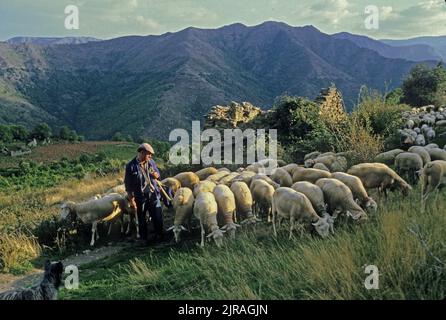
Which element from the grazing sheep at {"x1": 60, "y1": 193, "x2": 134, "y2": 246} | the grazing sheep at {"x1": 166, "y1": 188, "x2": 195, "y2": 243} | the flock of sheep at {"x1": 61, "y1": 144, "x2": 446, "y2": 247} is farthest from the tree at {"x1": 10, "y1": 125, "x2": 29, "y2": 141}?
the grazing sheep at {"x1": 166, "y1": 188, "x2": 195, "y2": 243}

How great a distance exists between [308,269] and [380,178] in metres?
5.10

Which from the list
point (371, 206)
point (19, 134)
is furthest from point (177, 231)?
point (19, 134)

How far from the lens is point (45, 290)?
20.0 feet

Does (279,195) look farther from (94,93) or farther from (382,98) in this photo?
(94,93)

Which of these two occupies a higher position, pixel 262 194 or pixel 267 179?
pixel 267 179

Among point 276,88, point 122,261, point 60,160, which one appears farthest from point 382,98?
point 276,88

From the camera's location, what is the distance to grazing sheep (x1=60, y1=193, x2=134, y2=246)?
36.0ft

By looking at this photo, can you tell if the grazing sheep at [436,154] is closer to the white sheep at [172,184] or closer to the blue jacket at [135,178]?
the white sheep at [172,184]

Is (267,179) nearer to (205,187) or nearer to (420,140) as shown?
(205,187)

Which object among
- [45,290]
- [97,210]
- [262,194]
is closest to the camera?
[45,290]

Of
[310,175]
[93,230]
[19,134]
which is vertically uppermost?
[310,175]

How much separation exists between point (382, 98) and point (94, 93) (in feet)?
392

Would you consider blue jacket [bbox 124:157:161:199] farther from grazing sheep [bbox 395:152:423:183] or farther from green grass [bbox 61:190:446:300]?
grazing sheep [bbox 395:152:423:183]

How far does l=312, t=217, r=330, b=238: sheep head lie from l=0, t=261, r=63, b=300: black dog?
4331 millimetres
